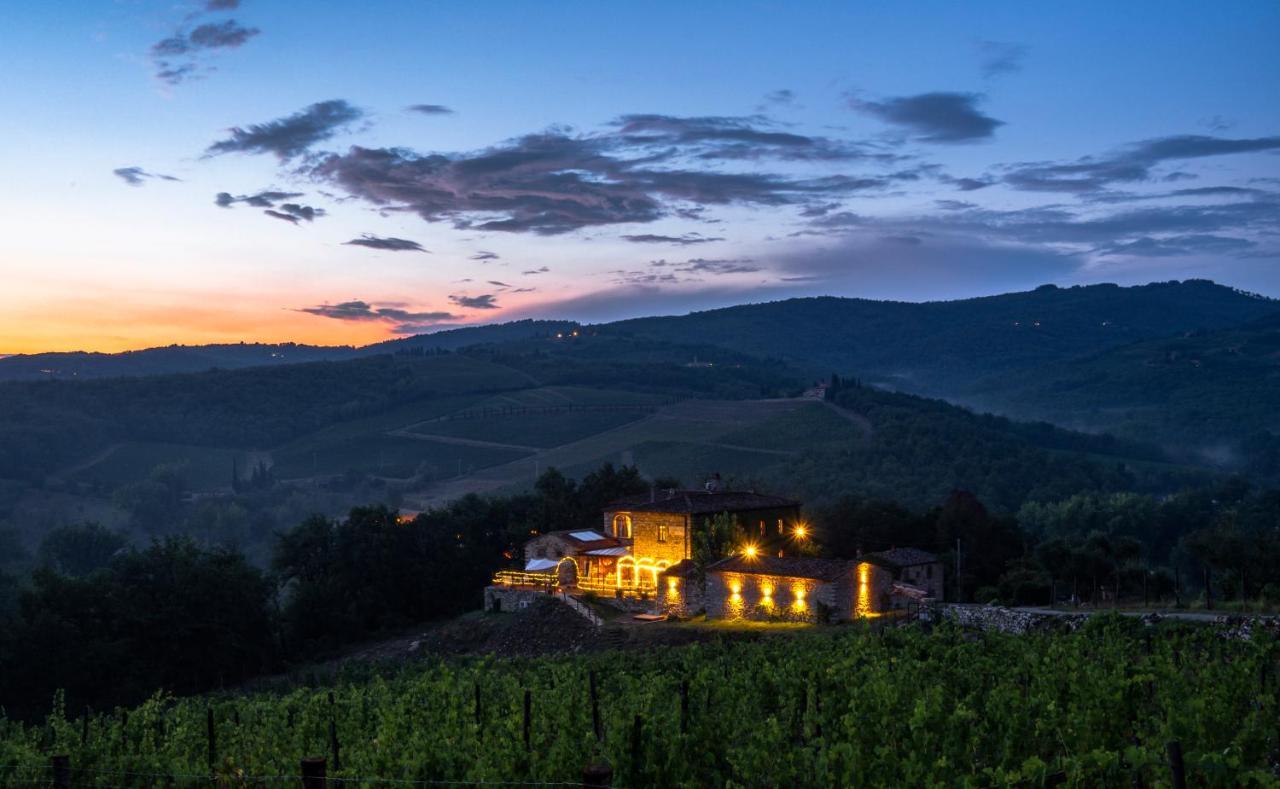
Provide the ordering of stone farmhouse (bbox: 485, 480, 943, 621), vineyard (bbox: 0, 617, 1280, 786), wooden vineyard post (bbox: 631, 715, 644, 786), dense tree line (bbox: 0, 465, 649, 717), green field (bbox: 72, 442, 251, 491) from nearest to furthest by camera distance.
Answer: vineyard (bbox: 0, 617, 1280, 786) → wooden vineyard post (bbox: 631, 715, 644, 786) → stone farmhouse (bbox: 485, 480, 943, 621) → dense tree line (bbox: 0, 465, 649, 717) → green field (bbox: 72, 442, 251, 491)

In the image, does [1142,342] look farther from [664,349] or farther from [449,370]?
[449,370]

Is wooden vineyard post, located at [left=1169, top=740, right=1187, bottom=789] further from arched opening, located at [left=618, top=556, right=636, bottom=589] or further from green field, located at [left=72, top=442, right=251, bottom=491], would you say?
green field, located at [left=72, top=442, right=251, bottom=491]

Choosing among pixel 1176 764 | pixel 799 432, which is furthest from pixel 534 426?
pixel 1176 764

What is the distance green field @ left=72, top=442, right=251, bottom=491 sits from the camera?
109125 mm

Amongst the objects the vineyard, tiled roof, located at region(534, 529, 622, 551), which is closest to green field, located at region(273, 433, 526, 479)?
tiled roof, located at region(534, 529, 622, 551)

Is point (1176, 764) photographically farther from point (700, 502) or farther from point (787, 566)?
point (700, 502)

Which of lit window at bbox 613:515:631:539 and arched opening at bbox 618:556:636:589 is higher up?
lit window at bbox 613:515:631:539

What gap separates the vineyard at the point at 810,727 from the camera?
40.8ft

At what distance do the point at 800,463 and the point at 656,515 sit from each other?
40.1 meters

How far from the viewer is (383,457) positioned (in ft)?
364

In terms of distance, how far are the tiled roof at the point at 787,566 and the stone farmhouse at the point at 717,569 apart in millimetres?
33

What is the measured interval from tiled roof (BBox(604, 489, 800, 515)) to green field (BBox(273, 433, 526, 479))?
59.1 meters

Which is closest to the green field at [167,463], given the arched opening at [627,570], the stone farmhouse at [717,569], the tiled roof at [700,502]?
the stone farmhouse at [717,569]

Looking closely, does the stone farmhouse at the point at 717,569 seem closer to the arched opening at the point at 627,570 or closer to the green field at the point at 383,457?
the arched opening at the point at 627,570
